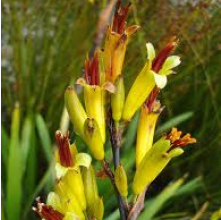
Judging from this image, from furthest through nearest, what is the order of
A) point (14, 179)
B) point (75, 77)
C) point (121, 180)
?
point (75, 77), point (14, 179), point (121, 180)

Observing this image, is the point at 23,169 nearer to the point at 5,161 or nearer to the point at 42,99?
the point at 5,161

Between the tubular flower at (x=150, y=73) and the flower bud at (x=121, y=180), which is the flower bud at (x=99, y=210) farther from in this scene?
the tubular flower at (x=150, y=73)

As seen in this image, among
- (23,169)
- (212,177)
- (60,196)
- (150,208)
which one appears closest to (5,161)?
(23,169)

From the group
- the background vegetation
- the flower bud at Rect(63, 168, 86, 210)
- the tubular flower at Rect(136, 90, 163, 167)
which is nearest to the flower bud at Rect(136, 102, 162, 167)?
the tubular flower at Rect(136, 90, 163, 167)

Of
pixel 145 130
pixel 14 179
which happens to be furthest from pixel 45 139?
pixel 145 130

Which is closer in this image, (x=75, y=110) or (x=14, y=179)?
(x=75, y=110)

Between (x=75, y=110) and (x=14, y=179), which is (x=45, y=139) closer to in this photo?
(x=14, y=179)

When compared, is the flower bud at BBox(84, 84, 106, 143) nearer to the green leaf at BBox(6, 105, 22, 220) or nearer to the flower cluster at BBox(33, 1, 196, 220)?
the flower cluster at BBox(33, 1, 196, 220)
